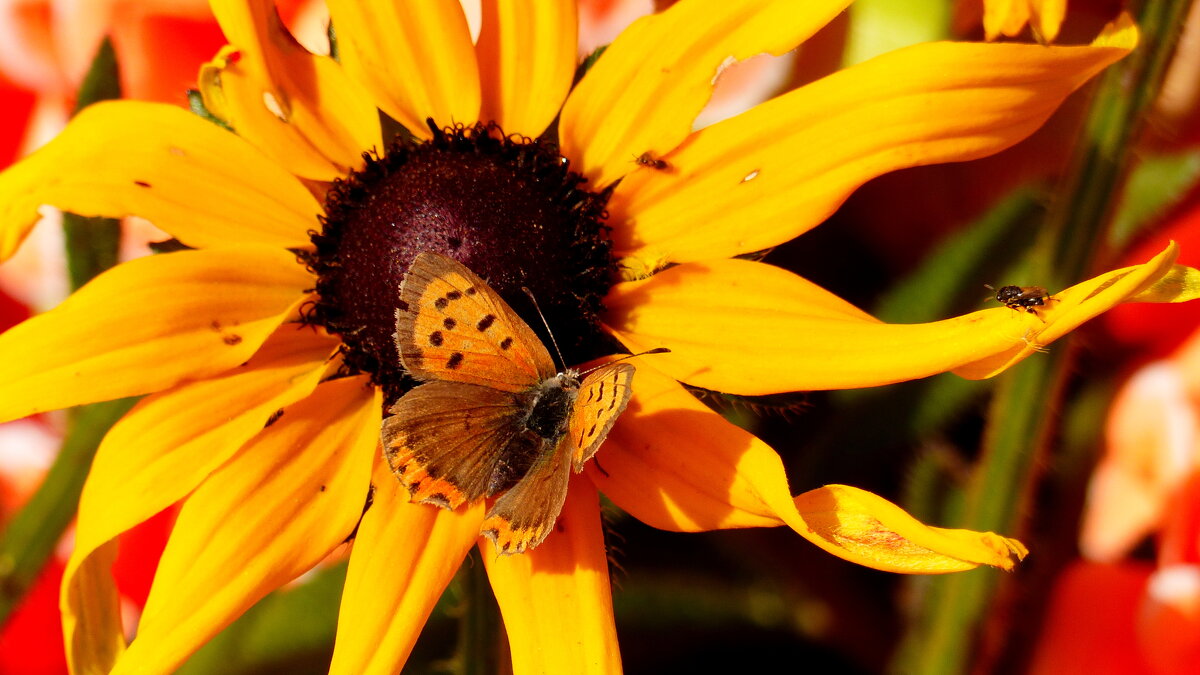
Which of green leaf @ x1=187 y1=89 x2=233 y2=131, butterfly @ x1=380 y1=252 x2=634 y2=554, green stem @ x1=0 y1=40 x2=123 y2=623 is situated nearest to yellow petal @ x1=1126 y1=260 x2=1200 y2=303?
butterfly @ x1=380 y1=252 x2=634 y2=554

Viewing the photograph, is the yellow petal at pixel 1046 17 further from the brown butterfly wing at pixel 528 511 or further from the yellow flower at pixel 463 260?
the brown butterfly wing at pixel 528 511

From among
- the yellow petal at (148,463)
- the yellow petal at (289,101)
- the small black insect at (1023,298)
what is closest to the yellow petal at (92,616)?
the yellow petal at (148,463)

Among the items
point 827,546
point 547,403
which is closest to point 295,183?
point 547,403

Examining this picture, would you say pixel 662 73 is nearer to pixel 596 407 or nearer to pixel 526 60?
pixel 526 60

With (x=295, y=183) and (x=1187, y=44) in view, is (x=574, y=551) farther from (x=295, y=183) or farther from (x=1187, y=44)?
(x=1187, y=44)

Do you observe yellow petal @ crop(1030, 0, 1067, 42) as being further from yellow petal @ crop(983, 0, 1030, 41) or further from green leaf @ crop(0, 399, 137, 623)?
green leaf @ crop(0, 399, 137, 623)
